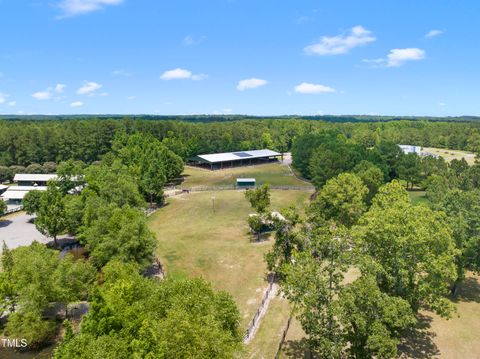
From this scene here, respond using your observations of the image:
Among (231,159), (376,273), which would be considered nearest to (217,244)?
(376,273)

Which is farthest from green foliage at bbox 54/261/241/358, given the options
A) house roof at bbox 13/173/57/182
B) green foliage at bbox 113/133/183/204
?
house roof at bbox 13/173/57/182

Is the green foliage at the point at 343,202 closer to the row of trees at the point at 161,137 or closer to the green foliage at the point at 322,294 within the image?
the green foliage at the point at 322,294

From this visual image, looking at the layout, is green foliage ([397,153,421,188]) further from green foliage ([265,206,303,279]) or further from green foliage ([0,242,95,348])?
green foliage ([0,242,95,348])

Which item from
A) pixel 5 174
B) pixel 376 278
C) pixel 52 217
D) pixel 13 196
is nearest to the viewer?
pixel 376 278

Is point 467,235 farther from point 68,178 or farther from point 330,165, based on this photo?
point 68,178

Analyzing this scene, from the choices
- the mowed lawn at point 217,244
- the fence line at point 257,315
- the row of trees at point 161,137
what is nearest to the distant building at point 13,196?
the row of trees at point 161,137

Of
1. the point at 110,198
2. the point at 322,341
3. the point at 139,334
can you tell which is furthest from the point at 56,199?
the point at 322,341

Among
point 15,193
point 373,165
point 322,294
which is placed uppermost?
point 373,165
